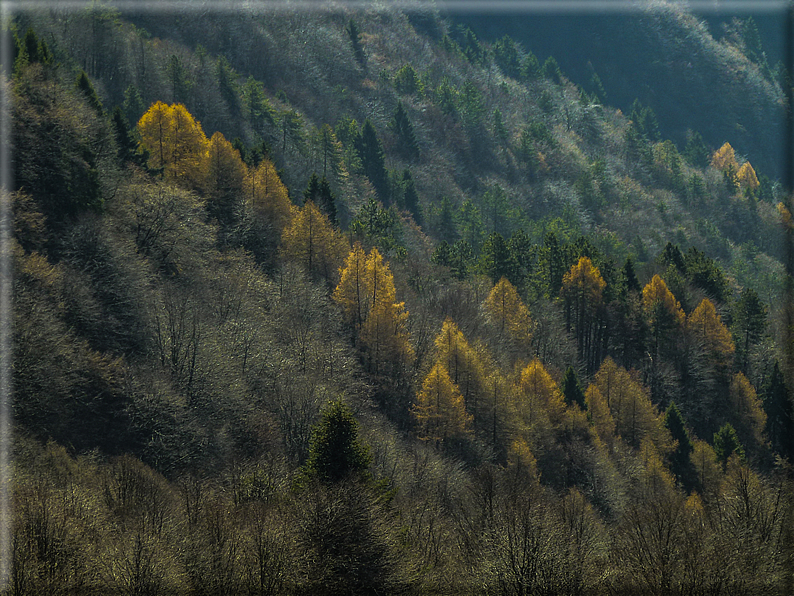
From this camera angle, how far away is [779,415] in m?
92.6

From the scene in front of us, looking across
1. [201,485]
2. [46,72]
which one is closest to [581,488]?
[201,485]

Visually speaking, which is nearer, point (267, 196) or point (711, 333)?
point (267, 196)

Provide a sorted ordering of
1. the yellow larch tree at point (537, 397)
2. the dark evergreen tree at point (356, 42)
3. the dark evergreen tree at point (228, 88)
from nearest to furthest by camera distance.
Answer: the yellow larch tree at point (537, 397) → the dark evergreen tree at point (228, 88) → the dark evergreen tree at point (356, 42)

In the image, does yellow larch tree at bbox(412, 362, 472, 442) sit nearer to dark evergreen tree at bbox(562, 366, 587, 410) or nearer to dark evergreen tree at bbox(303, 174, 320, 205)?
dark evergreen tree at bbox(562, 366, 587, 410)

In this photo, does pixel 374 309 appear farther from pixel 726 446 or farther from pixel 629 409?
pixel 726 446

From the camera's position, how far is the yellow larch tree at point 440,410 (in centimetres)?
7419

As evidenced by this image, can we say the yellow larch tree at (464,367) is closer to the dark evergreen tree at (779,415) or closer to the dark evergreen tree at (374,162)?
the dark evergreen tree at (779,415)

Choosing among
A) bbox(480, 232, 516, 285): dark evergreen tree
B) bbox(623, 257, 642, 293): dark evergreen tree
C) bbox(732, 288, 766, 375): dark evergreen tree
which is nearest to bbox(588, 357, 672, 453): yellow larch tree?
bbox(623, 257, 642, 293): dark evergreen tree

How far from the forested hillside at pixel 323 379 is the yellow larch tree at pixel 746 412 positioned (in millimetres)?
280

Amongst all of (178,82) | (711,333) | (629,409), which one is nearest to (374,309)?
(629,409)

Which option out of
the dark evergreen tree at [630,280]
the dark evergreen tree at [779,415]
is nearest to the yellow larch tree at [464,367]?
the dark evergreen tree at [630,280]

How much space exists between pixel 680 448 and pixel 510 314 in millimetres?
23725

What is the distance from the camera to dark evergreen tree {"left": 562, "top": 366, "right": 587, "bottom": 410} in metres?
85.7

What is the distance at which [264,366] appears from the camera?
66.1 m
